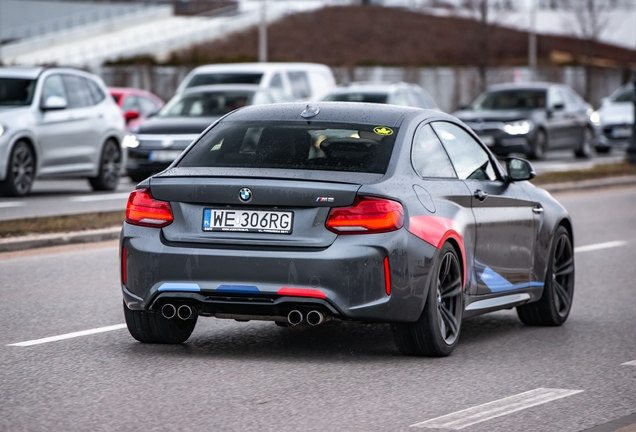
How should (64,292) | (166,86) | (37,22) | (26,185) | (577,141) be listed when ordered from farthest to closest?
1. (37,22)
2. (166,86)
3. (577,141)
4. (26,185)
5. (64,292)

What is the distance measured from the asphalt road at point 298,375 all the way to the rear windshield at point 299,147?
1.08 meters

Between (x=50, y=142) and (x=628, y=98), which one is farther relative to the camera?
(x=628, y=98)

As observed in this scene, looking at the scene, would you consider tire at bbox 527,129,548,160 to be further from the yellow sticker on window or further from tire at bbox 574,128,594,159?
the yellow sticker on window

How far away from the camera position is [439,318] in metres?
7.40

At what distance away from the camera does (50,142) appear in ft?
61.6

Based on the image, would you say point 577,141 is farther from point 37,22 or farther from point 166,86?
point 37,22

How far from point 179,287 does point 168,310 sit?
0.18 m

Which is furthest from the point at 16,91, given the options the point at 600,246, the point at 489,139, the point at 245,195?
the point at 489,139

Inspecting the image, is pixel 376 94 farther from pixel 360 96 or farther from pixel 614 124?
pixel 614 124

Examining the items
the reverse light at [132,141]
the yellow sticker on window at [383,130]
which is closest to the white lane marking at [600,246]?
the yellow sticker on window at [383,130]

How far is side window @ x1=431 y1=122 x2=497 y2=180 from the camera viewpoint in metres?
8.16

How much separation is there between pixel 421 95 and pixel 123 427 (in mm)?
22680

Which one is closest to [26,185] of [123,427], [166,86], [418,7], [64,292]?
[64,292]

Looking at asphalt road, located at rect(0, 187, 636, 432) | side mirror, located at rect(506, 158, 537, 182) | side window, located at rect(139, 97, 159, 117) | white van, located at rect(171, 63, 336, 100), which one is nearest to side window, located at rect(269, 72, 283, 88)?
white van, located at rect(171, 63, 336, 100)
